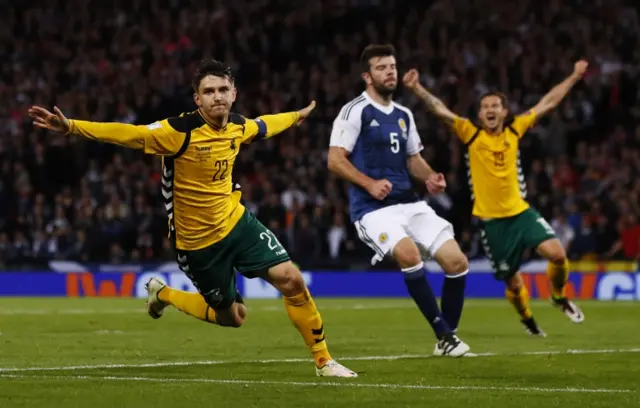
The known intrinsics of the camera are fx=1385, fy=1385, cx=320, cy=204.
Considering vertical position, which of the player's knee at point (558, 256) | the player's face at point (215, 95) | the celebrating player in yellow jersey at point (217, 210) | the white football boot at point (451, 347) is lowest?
the white football boot at point (451, 347)

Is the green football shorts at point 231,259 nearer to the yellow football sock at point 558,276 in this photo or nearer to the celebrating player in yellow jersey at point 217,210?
the celebrating player in yellow jersey at point 217,210

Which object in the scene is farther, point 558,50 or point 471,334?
point 558,50

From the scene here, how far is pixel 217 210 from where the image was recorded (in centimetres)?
1027

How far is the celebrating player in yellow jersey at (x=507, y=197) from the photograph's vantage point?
14.6 m

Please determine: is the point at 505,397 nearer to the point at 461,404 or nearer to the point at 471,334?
the point at 461,404

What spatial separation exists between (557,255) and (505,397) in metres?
6.27

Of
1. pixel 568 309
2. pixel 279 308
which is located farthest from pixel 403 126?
pixel 279 308

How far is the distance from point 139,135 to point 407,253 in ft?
10.7

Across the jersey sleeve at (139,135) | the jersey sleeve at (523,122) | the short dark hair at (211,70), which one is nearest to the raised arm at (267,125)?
the short dark hair at (211,70)

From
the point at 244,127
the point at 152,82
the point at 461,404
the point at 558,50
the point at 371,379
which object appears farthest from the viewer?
the point at 152,82

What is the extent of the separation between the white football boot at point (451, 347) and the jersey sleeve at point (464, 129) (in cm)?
335

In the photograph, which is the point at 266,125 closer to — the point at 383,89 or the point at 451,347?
the point at 383,89

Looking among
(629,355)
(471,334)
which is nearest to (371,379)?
(629,355)

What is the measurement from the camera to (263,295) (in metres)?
25.6
